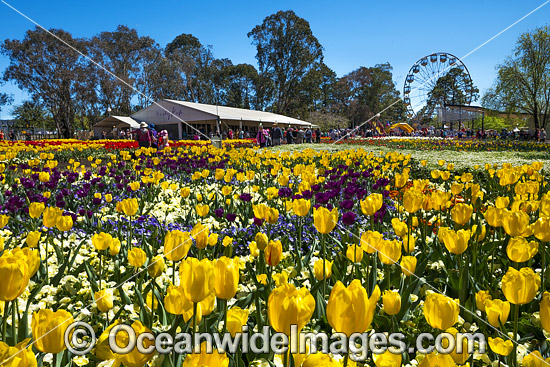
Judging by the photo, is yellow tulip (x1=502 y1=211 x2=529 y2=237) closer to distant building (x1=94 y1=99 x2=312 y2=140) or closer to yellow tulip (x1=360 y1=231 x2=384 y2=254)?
yellow tulip (x1=360 y1=231 x2=384 y2=254)

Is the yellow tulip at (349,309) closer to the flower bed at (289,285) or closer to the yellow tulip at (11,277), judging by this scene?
the flower bed at (289,285)

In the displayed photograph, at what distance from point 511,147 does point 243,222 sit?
1488 cm

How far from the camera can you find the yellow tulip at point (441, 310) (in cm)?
91

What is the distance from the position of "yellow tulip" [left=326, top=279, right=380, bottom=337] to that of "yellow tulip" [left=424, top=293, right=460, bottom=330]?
29 cm

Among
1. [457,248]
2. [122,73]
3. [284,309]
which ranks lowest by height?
[457,248]

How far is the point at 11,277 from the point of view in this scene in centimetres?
90

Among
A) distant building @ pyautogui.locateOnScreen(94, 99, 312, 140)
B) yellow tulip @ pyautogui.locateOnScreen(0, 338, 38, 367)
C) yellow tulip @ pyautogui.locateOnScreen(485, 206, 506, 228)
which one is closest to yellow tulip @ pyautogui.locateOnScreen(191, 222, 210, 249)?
yellow tulip @ pyautogui.locateOnScreen(0, 338, 38, 367)

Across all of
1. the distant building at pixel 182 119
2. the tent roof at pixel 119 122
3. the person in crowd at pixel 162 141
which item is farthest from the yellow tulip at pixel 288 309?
the tent roof at pixel 119 122

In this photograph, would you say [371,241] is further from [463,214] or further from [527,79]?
[527,79]

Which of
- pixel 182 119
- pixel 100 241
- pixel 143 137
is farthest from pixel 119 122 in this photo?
pixel 100 241

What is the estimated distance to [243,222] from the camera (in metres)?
3.26

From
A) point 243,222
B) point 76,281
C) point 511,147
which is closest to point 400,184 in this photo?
point 243,222

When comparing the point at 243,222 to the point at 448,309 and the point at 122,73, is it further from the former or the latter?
the point at 122,73

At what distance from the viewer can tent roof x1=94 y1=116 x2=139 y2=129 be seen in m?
33.4
